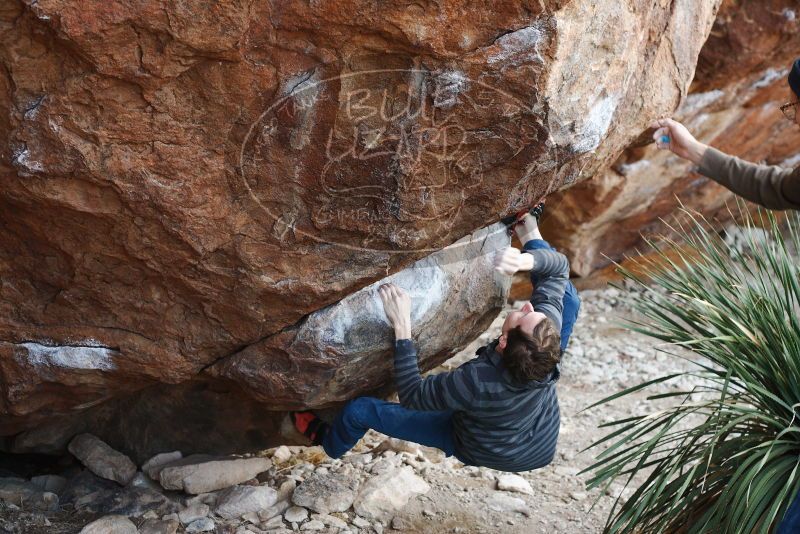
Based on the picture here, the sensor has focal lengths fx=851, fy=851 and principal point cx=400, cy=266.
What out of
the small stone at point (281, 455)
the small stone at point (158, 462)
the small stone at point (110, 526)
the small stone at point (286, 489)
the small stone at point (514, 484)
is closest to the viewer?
the small stone at point (110, 526)

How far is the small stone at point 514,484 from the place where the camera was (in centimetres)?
454

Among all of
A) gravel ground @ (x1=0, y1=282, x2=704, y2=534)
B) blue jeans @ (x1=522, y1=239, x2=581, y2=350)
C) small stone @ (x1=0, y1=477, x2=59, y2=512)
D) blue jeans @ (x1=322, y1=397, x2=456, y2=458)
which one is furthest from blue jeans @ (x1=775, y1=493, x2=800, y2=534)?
small stone @ (x1=0, y1=477, x2=59, y2=512)

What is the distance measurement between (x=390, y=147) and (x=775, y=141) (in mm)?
5066

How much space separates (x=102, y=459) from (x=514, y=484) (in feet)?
7.15

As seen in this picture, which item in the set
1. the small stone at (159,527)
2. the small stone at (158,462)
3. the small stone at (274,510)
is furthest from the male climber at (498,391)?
Answer: the small stone at (158,462)

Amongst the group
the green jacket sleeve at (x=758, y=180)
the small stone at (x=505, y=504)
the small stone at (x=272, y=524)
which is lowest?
the small stone at (x=272, y=524)

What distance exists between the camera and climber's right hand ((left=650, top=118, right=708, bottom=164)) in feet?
11.8

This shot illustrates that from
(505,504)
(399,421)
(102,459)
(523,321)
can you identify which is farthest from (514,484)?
(102,459)

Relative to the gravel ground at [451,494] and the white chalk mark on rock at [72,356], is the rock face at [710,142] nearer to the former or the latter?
the gravel ground at [451,494]

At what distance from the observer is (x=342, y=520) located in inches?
161

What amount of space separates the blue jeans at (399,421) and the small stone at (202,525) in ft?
2.57

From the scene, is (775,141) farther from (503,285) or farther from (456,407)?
(456,407)

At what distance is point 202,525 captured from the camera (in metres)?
4.00

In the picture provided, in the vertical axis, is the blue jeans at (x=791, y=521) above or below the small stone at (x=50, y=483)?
above
